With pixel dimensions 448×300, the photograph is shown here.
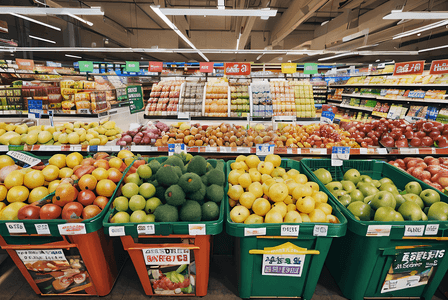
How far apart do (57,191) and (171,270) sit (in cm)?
88

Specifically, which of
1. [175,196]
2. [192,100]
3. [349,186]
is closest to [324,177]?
[349,186]

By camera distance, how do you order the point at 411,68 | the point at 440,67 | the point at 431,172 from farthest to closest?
the point at 411,68 < the point at 440,67 < the point at 431,172

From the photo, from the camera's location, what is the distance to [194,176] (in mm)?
1307

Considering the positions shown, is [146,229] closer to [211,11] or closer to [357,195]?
[357,195]

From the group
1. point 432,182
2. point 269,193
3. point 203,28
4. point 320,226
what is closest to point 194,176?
point 269,193

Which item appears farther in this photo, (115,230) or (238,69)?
(238,69)

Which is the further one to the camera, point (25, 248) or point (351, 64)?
point (351, 64)

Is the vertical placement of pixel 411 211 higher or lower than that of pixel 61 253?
higher

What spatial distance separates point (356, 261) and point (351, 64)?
53.0ft

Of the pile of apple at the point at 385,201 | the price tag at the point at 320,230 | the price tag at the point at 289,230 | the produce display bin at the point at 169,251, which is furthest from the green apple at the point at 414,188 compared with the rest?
the produce display bin at the point at 169,251

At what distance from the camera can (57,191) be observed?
135 centimetres

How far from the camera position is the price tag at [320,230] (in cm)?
120

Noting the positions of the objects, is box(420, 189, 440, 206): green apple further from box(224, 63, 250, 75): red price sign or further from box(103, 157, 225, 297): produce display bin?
box(224, 63, 250, 75): red price sign

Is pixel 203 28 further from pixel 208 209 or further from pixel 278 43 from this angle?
pixel 208 209
